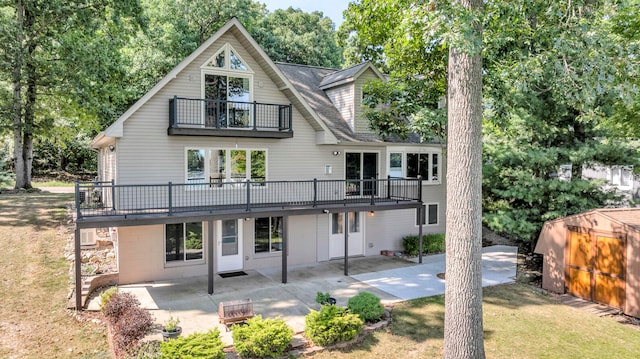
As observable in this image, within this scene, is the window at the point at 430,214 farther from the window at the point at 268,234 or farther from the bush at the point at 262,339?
the bush at the point at 262,339

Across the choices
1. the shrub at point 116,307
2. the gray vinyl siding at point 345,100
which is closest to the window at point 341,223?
the gray vinyl siding at point 345,100

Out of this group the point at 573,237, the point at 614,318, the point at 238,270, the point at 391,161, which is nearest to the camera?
the point at 614,318

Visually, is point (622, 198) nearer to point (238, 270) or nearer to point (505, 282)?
point (505, 282)

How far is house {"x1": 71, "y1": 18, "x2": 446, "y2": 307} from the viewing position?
12.2m

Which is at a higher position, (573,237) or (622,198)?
(622,198)

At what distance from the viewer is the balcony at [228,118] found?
1260cm

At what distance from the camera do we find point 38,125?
21.2m

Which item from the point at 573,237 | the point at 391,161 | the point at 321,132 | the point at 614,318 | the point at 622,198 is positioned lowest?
the point at 614,318

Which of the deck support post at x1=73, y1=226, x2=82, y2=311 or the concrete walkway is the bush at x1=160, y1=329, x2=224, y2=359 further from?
the deck support post at x1=73, y1=226, x2=82, y2=311

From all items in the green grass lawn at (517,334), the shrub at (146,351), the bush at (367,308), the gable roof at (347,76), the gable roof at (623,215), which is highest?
the gable roof at (347,76)

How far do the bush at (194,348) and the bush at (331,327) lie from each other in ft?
6.33

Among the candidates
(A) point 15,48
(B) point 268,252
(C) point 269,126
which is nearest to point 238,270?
(B) point 268,252

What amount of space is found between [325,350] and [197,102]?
885 centimetres

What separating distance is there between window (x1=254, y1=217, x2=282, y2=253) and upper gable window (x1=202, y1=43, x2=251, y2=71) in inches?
215
